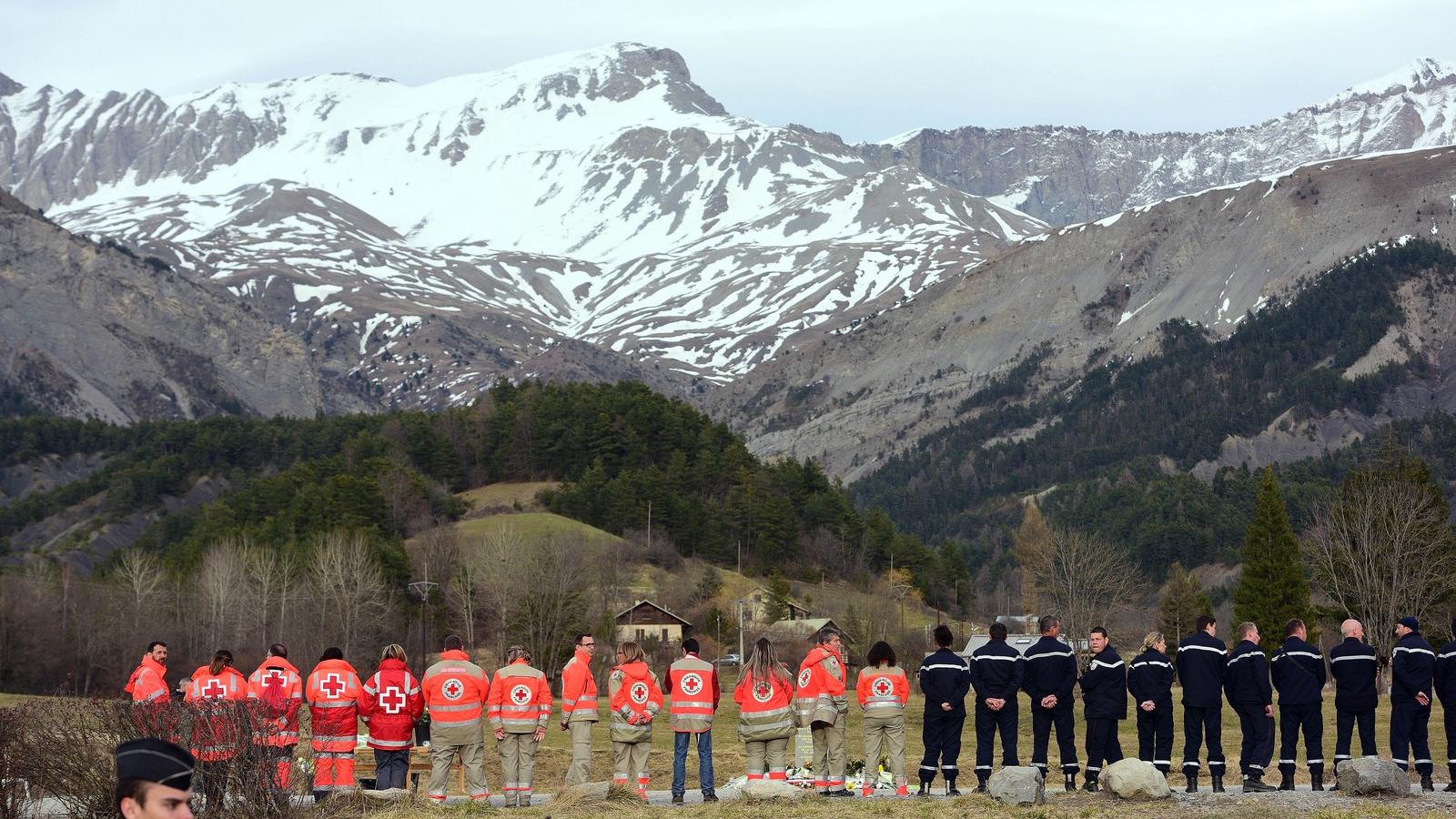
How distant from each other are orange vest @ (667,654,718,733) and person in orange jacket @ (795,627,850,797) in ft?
4.61

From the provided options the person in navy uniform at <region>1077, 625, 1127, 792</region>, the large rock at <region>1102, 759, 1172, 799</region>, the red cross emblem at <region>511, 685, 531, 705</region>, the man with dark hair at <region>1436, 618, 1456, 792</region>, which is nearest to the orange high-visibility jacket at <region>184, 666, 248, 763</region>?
the red cross emblem at <region>511, 685, 531, 705</region>

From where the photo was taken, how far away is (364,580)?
336 feet

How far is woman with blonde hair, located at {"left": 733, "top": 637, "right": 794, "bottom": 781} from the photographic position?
941 inches

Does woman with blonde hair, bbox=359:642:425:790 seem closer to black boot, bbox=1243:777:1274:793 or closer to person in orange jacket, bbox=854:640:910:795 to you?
person in orange jacket, bbox=854:640:910:795

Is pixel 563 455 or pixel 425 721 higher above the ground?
pixel 563 455

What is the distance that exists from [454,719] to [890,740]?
6845mm

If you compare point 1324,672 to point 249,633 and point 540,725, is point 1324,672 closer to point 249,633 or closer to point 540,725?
point 540,725

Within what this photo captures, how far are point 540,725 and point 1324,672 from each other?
40.4ft

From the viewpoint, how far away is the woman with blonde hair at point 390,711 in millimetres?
22688

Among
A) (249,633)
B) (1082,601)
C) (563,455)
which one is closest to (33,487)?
(563,455)

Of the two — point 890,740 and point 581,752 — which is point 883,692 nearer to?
point 890,740

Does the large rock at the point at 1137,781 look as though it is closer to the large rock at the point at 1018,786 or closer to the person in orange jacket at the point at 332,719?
the large rock at the point at 1018,786

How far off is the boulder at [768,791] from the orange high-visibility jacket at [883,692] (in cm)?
195

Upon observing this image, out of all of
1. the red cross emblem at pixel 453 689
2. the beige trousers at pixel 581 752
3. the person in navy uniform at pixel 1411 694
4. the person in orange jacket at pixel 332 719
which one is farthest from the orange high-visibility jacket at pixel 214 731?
the person in navy uniform at pixel 1411 694
